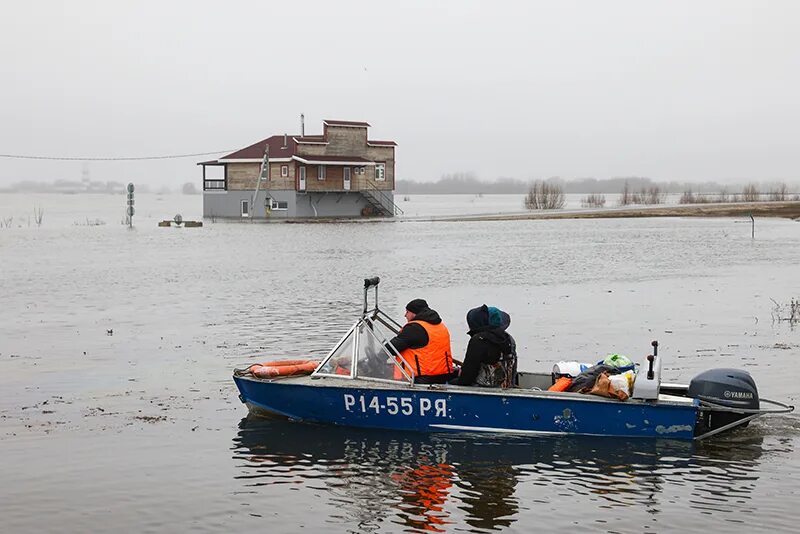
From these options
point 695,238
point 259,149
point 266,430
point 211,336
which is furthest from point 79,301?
point 259,149

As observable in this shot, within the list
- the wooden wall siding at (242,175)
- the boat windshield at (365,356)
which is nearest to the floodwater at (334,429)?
the boat windshield at (365,356)

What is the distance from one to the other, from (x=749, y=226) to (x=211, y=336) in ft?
194

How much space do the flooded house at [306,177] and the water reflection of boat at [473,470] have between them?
66305 mm

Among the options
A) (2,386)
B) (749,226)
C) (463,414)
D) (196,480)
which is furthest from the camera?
(749,226)

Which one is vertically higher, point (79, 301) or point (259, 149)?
point (259, 149)

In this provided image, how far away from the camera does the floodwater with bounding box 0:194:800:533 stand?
10984 millimetres

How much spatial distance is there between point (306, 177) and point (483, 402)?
226 ft

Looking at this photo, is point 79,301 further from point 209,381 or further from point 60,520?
point 60,520

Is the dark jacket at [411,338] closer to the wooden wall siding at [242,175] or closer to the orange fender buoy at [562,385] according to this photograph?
the orange fender buoy at [562,385]

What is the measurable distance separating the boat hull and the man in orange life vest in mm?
340

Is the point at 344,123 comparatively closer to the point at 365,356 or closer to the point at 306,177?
the point at 306,177

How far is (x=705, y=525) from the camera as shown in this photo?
10.5 m

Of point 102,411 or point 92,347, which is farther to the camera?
point 92,347

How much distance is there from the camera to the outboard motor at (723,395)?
1309 centimetres
